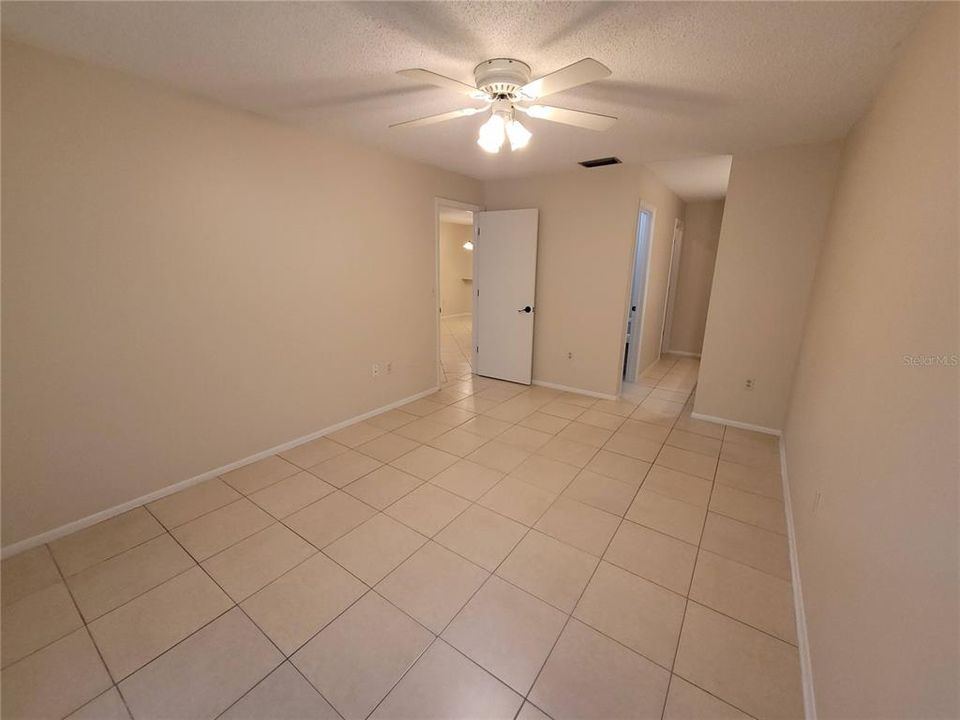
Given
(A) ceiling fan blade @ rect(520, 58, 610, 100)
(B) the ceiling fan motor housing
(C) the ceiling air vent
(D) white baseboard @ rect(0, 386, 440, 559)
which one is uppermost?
(C) the ceiling air vent

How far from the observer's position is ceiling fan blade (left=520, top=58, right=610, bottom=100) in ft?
4.47

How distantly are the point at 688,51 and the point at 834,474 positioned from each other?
6.22 feet

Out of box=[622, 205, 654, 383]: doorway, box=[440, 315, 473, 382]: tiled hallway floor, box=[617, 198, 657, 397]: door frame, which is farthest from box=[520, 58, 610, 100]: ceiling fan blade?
box=[440, 315, 473, 382]: tiled hallway floor

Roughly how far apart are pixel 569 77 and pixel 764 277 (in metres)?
2.77

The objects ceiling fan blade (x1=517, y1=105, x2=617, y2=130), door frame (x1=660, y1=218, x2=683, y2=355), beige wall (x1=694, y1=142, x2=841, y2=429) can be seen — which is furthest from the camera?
door frame (x1=660, y1=218, x2=683, y2=355)

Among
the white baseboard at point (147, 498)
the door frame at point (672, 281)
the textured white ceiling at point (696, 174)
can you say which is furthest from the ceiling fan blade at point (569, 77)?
the door frame at point (672, 281)

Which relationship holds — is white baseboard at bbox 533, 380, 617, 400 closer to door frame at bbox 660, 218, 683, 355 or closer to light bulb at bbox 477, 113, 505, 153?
door frame at bbox 660, 218, 683, 355

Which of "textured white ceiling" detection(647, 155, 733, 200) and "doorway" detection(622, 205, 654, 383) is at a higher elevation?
"textured white ceiling" detection(647, 155, 733, 200)

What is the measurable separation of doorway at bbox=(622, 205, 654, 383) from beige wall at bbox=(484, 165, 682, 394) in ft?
0.53

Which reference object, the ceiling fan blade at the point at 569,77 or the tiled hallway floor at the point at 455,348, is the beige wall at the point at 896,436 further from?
the tiled hallway floor at the point at 455,348

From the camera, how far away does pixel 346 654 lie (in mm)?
1462

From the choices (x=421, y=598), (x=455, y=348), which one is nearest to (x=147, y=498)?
(x=421, y=598)

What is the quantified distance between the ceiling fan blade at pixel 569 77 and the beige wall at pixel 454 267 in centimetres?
720

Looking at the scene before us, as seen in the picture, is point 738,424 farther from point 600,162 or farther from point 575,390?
point 600,162
